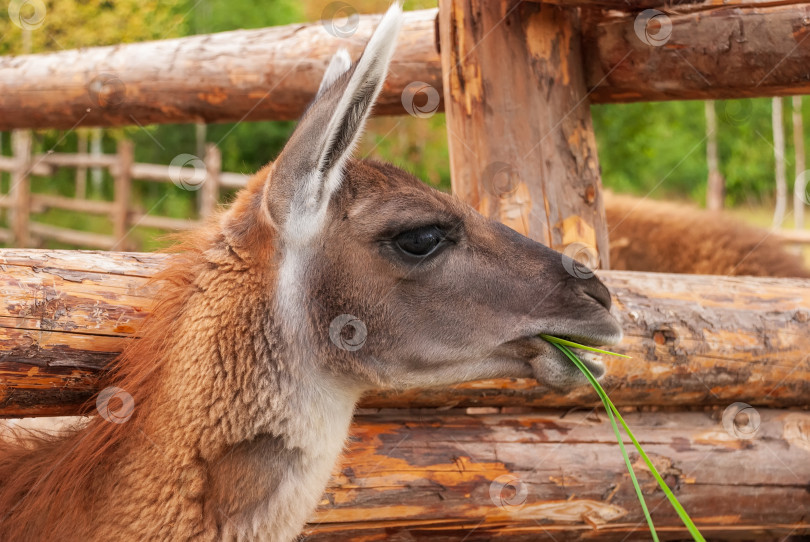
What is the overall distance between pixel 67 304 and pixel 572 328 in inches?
61.8

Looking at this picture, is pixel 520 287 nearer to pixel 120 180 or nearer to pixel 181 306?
pixel 181 306

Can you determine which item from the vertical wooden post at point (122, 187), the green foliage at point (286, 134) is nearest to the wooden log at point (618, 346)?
the green foliage at point (286, 134)

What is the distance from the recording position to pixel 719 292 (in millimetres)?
3436

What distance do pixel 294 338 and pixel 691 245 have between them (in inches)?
166

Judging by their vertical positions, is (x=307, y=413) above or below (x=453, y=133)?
below

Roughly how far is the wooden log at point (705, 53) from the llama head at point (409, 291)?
1.40 meters

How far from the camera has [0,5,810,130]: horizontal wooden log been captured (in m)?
3.19

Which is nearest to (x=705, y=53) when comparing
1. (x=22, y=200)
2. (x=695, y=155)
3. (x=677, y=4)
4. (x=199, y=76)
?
(x=677, y=4)

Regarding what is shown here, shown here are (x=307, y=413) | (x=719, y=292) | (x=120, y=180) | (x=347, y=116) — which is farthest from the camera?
(x=120, y=180)

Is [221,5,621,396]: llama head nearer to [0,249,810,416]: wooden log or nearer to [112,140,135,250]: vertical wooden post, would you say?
[0,249,810,416]: wooden log

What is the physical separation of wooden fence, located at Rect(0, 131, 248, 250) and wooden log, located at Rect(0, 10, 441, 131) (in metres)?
8.30

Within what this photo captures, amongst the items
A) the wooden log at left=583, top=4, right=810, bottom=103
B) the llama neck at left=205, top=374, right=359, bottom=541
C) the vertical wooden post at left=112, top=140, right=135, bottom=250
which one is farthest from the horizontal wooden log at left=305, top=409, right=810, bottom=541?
the vertical wooden post at left=112, top=140, right=135, bottom=250

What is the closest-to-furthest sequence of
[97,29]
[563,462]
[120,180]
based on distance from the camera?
[563,462] → [97,29] → [120,180]

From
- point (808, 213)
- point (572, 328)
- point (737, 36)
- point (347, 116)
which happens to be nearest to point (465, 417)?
point (572, 328)
